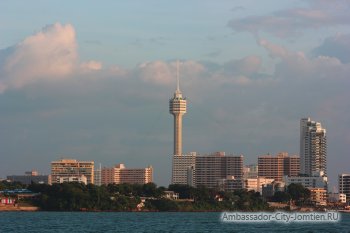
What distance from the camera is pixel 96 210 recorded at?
7249 inches

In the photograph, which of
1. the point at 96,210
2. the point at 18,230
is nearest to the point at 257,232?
the point at 18,230

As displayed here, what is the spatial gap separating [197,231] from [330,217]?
22.9 meters

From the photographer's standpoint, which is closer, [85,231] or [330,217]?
[85,231]

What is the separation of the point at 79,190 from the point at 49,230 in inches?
3452

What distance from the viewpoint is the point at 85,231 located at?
95.1m

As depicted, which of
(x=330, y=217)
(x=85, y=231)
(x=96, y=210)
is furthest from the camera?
(x=96, y=210)

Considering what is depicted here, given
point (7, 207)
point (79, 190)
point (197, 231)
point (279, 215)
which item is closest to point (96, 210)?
point (79, 190)

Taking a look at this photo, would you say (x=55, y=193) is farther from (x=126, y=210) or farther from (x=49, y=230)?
(x=49, y=230)

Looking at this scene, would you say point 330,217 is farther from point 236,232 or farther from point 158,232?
point 158,232

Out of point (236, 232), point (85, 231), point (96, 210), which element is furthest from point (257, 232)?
point (96, 210)

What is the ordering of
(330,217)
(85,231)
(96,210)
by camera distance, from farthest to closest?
1. (96,210)
2. (330,217)
3. (85,231)

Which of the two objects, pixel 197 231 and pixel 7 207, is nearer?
pixel 197 231

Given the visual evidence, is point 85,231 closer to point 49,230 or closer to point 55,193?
point 49,230

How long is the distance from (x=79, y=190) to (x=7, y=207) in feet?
49.4
